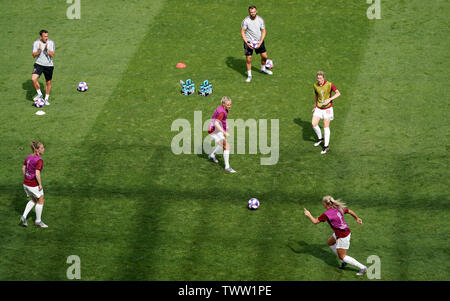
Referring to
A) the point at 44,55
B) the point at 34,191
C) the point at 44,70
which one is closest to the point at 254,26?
the point at 44,55

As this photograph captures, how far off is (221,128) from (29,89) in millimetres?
8288

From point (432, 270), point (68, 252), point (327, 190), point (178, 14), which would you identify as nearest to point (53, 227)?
point (68, 252)

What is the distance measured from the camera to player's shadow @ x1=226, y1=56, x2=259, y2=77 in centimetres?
2626

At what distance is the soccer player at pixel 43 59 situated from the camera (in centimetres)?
2353

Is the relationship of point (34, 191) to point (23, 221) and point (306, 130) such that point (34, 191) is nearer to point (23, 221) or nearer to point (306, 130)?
point (23, 221)

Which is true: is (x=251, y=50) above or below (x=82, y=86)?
above

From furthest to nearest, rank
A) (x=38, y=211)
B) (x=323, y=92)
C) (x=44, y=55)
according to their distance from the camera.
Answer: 1. (x=44, y=55)
2. (x=323, y=92)
3. (x=38, y=211)

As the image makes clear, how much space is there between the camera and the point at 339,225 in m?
17.0

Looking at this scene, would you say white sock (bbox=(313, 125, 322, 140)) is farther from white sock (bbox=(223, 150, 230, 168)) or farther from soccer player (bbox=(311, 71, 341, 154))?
white sock (bbox=(223, 150, 230, 168))

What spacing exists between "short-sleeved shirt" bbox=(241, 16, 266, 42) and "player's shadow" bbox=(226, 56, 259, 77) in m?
1.46

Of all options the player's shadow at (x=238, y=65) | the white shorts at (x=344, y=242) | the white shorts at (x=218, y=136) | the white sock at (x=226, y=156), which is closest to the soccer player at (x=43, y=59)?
the white shorts at (x=218, y=136)

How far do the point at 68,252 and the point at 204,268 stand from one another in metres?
3.43


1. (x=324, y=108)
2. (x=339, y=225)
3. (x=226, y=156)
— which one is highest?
(x=324, y=108)
